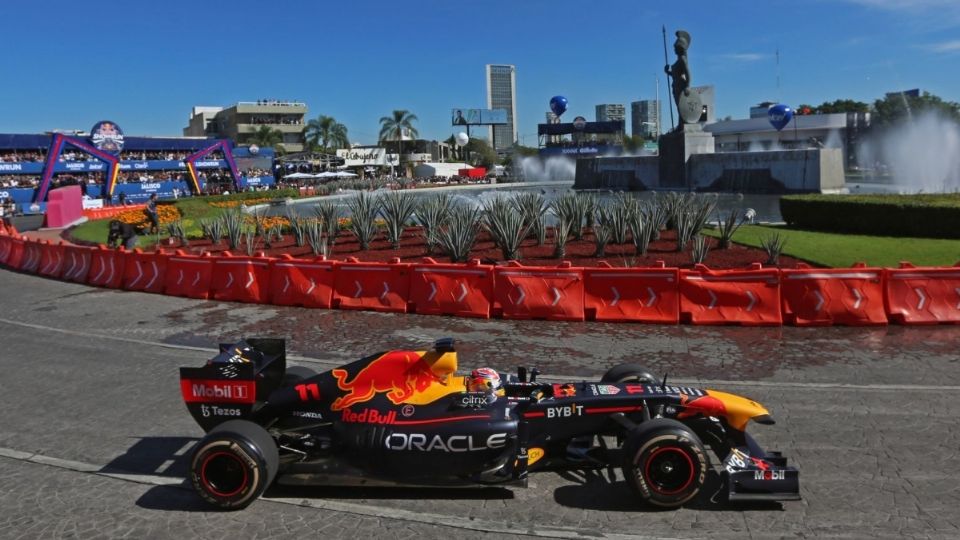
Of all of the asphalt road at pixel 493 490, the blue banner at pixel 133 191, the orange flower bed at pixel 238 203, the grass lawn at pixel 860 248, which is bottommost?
the asphalt road at pixel 493 490

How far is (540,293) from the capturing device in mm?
12609

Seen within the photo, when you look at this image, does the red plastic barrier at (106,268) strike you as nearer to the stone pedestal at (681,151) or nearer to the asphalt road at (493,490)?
the asphalt road at (493,490)

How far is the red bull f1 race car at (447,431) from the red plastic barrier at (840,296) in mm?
6707

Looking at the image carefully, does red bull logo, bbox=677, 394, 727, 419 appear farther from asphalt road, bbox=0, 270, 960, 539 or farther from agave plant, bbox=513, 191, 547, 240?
agave plant, bbox=513, 191, 547, 240

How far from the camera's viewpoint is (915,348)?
406 inches

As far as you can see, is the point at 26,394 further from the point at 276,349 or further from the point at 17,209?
the point at 17,209

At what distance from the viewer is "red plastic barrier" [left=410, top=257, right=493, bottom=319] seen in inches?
508

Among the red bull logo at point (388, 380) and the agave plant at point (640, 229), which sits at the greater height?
the agave plant at point (640, 229)

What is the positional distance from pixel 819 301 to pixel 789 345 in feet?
5.19

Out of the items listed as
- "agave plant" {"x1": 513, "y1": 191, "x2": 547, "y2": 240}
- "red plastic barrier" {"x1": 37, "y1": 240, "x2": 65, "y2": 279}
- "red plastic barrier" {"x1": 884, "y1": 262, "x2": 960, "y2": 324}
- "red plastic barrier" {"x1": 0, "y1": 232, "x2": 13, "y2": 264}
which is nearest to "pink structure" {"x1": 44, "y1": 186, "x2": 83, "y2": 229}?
"red plastic barrier" {"x1": 0, "y1": 232, "x2": 13, "y2": 264}

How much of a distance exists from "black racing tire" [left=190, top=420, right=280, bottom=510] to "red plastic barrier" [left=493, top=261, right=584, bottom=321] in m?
7.41

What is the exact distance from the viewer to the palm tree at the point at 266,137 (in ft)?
341

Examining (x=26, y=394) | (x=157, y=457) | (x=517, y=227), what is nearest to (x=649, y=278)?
(x=517, y=227)

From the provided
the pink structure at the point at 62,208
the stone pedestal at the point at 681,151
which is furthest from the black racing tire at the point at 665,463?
the stone pedestal at the point at 681,151
